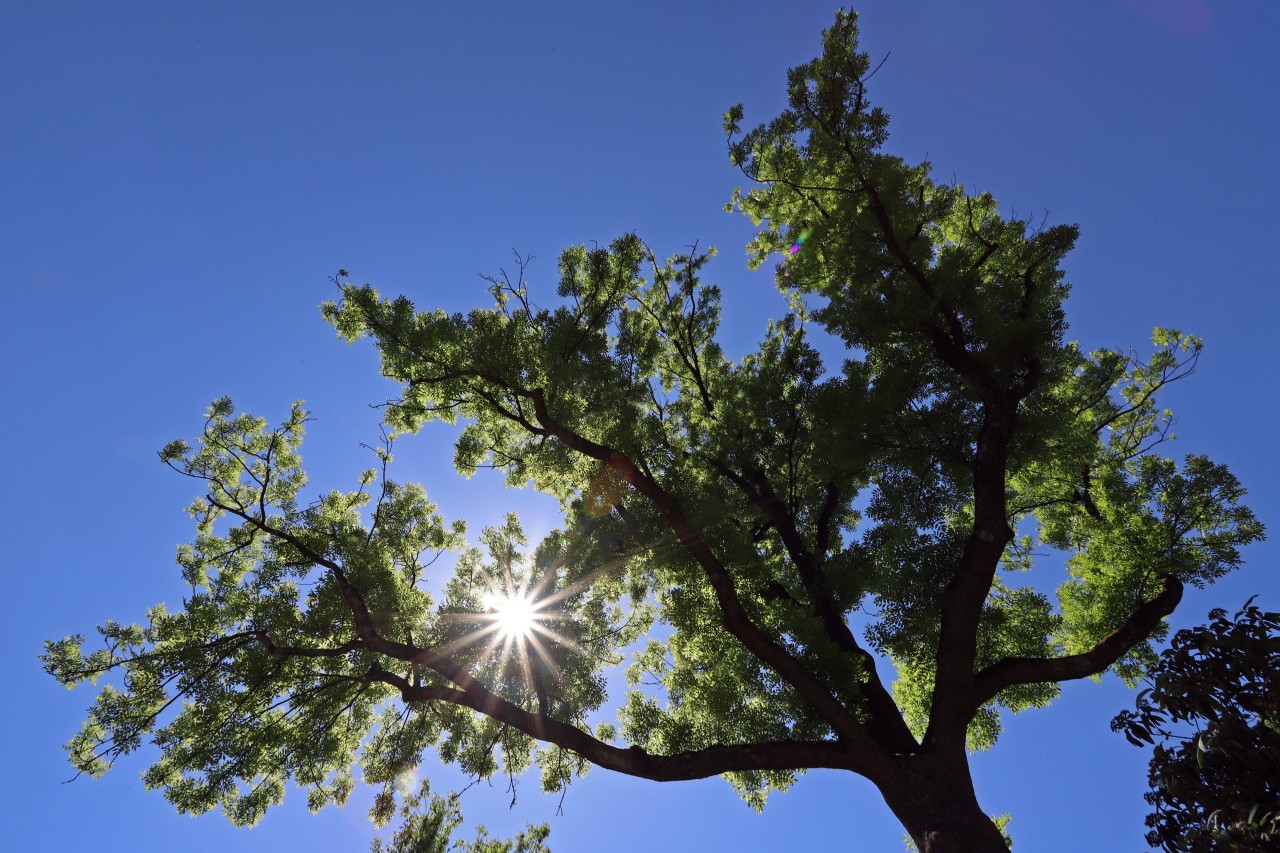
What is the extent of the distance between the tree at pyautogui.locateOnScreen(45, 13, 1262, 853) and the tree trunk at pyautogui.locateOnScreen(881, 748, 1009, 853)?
105 centimetres

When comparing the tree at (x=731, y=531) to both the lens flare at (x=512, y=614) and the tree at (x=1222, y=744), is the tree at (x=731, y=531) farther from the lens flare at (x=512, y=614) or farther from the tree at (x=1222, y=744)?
the tree at (x=1222, y=744)

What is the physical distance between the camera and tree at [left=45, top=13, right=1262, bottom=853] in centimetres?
862

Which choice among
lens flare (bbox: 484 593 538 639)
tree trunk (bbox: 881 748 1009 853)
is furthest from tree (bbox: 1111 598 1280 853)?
lens flare (bbox: 484 593 538 639)

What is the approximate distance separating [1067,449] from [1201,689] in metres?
6.46

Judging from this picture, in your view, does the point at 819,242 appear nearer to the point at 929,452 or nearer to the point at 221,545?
the point at 929,452

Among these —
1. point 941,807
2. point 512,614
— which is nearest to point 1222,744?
point 941,807

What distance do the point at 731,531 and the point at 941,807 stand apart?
4.24 m

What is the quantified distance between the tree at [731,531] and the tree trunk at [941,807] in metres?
1.05

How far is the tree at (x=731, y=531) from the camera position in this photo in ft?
28.3

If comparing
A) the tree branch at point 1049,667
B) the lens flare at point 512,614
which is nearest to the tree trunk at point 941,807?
the tree branch at point 1049,667

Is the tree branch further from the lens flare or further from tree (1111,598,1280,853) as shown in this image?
the lens flare

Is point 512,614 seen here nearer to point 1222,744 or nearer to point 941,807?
point 941,807

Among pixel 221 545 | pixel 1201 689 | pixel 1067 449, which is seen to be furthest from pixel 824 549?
pixel 221 545

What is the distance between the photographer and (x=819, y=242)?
35.0 ft
